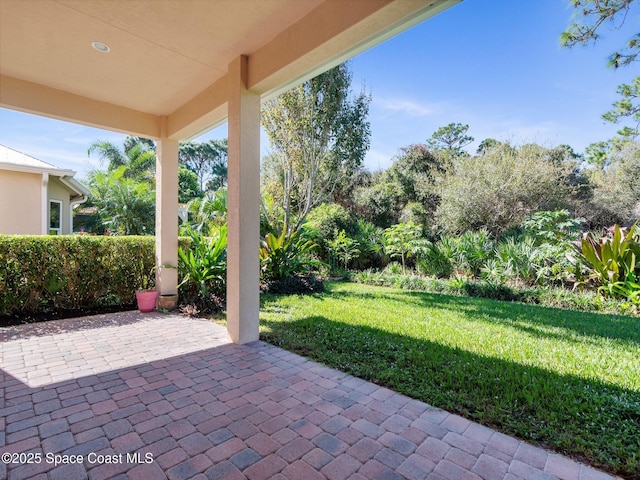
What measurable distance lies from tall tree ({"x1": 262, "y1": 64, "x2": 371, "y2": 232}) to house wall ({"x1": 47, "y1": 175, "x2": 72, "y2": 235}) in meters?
7.42

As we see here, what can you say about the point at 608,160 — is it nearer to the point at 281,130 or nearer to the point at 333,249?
the point at 333,249

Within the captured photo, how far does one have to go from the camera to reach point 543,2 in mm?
7906

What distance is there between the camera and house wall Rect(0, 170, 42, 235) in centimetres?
871

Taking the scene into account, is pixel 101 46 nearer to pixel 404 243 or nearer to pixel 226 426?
pixel 226 426

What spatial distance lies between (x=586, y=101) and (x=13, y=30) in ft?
58.0

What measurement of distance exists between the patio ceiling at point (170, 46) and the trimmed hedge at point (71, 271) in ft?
6.95

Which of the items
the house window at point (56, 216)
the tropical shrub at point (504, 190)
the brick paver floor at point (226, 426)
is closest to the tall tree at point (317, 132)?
the tropical shrub at point (504, 190)

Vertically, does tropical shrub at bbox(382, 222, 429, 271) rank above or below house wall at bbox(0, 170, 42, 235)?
below

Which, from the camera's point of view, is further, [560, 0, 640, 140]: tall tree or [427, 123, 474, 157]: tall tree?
[427, 123, 474, 157]: tall tree

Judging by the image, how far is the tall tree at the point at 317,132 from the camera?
8.66m

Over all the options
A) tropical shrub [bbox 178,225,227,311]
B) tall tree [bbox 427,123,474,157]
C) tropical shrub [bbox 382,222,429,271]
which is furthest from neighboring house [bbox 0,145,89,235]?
tall tree [bbox 427,123,474,157]

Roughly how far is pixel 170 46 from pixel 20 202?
862cm

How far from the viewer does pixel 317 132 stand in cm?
901

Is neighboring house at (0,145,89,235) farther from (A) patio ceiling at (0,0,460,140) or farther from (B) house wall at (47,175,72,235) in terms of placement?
(A) patio ceiling at (0,0,460,140)
